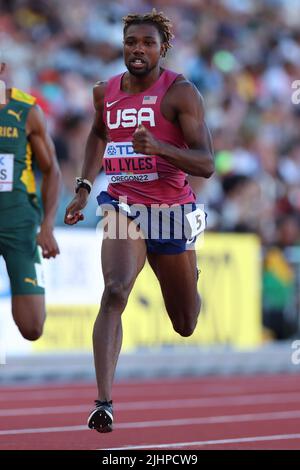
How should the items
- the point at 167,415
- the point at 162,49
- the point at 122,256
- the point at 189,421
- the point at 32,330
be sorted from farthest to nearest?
the point at 167,415 → the point at 189,421 → the point at 32,330 → the point at 162,49 → the point at 122,256

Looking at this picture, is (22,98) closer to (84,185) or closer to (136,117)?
(84,185)

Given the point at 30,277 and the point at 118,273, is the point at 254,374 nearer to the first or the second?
the point at 30,277

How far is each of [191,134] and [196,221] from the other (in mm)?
608

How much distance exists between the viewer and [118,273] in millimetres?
6363

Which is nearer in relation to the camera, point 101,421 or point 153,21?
point 101,421

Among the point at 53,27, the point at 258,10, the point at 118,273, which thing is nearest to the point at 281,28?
the point at 258,10

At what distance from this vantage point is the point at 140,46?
6.46m

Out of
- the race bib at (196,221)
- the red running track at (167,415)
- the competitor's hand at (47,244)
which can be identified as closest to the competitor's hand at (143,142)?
the race bib at (196,221)

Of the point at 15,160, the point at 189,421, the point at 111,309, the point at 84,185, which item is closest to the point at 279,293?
the point at 189,421

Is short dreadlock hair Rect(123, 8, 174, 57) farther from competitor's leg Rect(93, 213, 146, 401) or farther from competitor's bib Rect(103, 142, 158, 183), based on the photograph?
competitor's leg Rect(93, 213, 146, 401)

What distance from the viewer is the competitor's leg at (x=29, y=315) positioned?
788cm

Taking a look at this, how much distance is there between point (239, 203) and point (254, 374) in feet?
6.74

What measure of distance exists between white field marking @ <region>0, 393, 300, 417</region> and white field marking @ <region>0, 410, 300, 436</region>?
2.78 feet
